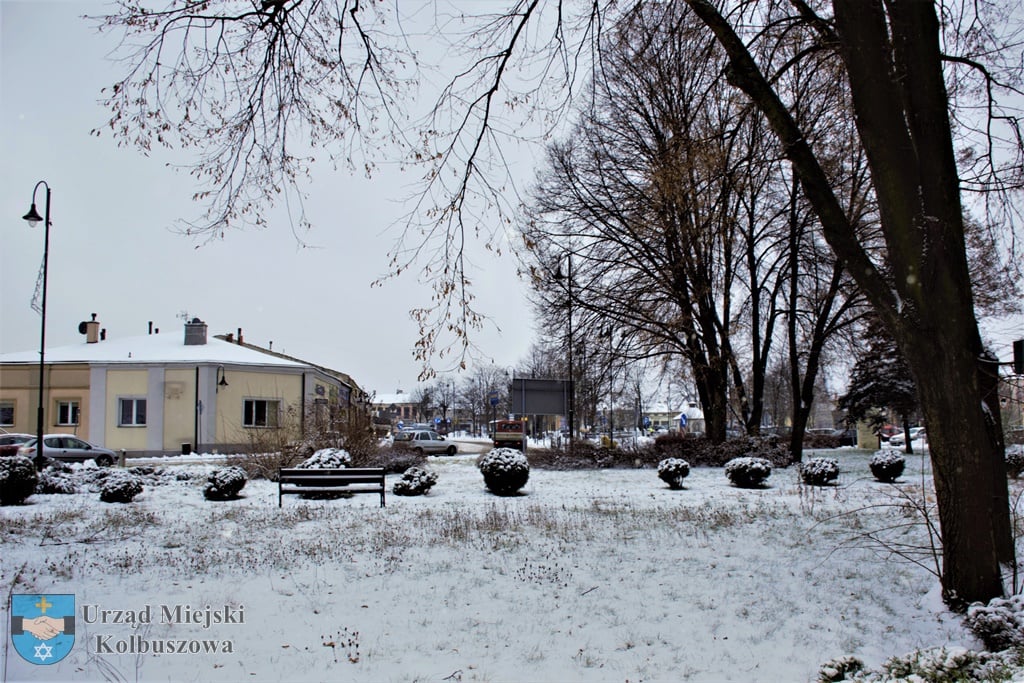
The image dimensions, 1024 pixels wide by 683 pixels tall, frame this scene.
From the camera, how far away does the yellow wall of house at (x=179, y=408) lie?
99.9ft

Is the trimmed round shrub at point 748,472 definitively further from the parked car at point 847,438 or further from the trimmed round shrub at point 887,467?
the parked car at point 847,438

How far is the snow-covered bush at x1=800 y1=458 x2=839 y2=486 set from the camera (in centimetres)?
1536

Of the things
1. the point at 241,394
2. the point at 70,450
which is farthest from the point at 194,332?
the point at 70,450

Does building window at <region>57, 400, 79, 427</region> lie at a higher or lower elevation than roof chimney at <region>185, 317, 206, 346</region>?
lower

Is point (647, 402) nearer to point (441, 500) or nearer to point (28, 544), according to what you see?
point (441, 500)

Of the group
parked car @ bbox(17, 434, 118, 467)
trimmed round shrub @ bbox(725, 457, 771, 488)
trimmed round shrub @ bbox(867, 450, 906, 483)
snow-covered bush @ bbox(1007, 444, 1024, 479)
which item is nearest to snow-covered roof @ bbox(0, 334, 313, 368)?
parked car @ bbox(17, 434, 118, 467)

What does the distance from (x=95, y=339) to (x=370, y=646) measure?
3559cm

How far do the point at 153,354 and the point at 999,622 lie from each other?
33957 millimetres

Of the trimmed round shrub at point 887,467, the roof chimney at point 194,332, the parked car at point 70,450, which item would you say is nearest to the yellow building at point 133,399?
the roof chimney at point 194,332

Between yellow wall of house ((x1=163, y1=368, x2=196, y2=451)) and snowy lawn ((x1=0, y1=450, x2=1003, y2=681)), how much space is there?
64.8ft

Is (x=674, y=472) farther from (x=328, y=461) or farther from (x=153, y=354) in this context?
(x=153, y=354)

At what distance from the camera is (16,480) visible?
1259 centimetres

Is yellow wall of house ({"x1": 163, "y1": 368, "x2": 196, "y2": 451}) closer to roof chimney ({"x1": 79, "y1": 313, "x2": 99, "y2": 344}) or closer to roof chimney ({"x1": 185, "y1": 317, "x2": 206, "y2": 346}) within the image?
roof chimney ({"x1": 185, "y1": 317, "x2": 206, "y2": 346})

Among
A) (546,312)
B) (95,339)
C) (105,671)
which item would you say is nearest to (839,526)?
(105,671)
